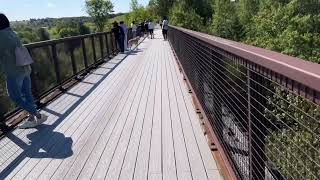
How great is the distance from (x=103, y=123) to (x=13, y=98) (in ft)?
4.60

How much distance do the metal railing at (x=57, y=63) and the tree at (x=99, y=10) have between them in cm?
9288

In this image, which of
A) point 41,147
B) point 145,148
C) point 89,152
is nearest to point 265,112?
point 145,148

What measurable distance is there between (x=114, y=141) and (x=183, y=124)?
1.21 metres

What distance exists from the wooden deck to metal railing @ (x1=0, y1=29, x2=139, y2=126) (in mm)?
425

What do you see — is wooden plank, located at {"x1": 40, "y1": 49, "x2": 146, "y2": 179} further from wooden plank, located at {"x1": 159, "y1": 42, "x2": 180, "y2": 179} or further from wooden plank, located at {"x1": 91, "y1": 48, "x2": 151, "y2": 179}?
wooden plank, located at {"x1": 159, "y1": 42, "x2": 180, "y2": 179}

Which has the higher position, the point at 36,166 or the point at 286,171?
the point at 286,171

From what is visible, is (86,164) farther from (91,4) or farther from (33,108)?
(91,4)

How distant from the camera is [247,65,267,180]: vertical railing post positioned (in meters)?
2.78

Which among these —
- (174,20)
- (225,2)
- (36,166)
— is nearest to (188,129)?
(36,166)

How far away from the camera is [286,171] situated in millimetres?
2471

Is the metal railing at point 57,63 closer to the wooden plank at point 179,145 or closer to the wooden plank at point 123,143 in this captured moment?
the wooden plank at point 123,143

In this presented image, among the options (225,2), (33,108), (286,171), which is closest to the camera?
(286,171)

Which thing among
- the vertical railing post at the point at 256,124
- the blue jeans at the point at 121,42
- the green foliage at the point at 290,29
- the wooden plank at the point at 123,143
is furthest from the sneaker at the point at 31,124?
the green foliage at the point at 290,29

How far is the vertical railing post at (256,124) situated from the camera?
2775 mm
